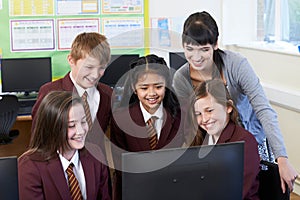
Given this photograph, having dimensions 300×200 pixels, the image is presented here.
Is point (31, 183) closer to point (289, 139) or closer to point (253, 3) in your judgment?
point (289, 139)

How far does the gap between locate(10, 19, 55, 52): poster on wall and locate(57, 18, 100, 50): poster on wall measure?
0.07 m

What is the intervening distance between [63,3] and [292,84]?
2.17 m

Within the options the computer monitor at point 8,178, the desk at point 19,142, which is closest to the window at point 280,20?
the desk at point 19,142

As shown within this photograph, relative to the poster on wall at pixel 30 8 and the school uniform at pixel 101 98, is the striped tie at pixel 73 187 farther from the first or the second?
the poster on wall at pixel 30 8

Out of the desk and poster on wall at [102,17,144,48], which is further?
poster on wall at [102,17,144,48]

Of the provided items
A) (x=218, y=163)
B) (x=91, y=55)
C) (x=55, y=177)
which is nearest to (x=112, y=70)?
(x=91, y=55)

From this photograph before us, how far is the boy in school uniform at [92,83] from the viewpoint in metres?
2.23

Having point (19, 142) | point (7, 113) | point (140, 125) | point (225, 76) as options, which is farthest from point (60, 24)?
point (140, 125)

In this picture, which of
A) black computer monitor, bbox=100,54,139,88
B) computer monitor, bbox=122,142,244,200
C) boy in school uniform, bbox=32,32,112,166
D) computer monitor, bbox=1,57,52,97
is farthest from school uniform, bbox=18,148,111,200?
computer monitor, bbox=1,57,52,97

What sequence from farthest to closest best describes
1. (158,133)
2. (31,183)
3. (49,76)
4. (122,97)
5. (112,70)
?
(49,76), (112,70), (122,97), (158,133), (31,183)

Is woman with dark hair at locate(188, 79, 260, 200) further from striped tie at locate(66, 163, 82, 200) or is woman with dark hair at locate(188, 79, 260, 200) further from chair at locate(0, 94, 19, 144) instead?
chair at locate(0, 94, 19, 144)

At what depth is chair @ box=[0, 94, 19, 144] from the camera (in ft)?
13.5

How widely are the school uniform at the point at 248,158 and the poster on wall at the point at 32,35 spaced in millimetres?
3006

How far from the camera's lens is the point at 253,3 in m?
4.92
